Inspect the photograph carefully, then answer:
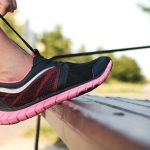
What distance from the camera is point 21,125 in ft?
19.9

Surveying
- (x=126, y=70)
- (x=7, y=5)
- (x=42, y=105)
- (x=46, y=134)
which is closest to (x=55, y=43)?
(x=126, y=70)

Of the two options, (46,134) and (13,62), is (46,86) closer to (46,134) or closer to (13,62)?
(13,62)

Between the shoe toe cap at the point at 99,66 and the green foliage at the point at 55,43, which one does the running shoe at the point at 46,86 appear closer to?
the shoe toe cap at the point at 99,66

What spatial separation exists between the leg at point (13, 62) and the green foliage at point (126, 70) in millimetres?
35970

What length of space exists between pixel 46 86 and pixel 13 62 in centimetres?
15

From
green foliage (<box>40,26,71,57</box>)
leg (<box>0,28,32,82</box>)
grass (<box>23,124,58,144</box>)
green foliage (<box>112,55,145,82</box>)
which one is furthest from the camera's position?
green foliage (<box>112,55,145,82</box>)

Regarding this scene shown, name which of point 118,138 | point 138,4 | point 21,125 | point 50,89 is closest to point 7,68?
point 50,89

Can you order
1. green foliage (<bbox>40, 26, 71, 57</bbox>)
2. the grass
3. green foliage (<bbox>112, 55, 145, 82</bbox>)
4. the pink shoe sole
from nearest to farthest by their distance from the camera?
1. the pink shoe sole
2. the grass
3. green foliage (<bbox>40, 26, 71, 57</bbox>)
4. green foliage (<bbox>112, 55, 145, 82</bbox>)

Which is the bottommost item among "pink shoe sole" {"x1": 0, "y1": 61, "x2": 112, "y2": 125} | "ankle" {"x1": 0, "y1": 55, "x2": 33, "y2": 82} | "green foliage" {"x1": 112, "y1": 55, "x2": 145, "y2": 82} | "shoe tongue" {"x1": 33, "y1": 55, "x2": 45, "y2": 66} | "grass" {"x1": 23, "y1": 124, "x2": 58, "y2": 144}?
"grass" {"x1": 23, "y1": 124, "x2": 58, "y2": 144}

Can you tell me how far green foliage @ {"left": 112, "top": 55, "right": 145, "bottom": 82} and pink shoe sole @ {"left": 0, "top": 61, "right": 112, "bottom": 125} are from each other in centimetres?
3606

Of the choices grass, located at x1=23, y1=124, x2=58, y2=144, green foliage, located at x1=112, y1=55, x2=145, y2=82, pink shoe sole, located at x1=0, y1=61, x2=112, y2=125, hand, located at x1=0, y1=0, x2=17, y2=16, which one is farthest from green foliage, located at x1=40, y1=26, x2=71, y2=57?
pink shoe sole, located at x1=0, y1=61, x2=112, y2=125

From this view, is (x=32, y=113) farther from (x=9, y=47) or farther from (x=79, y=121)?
(x=79, y=121)

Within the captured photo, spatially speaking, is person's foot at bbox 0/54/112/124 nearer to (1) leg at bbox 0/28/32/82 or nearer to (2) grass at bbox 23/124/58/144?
(1) leg at bbox 0/28/32/82

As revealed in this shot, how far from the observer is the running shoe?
140 centimetres
